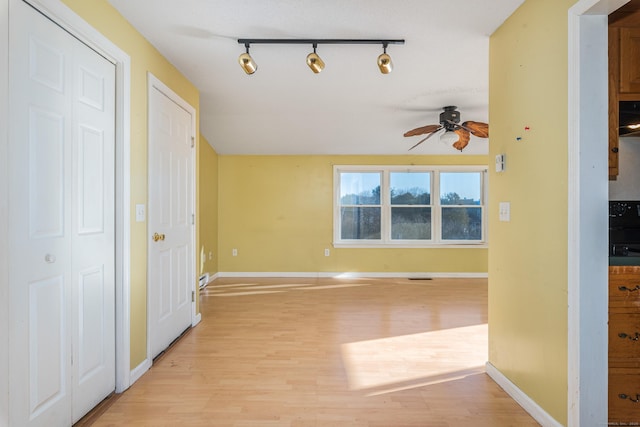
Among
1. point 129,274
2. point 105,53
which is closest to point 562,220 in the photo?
point 129,274

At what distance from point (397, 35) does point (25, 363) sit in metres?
2.82

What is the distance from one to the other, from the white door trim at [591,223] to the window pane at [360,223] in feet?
14.8

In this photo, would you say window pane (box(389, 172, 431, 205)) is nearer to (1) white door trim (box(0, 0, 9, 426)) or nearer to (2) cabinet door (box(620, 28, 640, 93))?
(2) cabinet door (box(620, 28, 640, 93))

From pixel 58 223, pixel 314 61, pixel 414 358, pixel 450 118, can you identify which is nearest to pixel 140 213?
pixel 58 223

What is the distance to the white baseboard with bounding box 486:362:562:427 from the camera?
181 centimetres

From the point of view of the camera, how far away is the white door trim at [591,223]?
62.9 inches

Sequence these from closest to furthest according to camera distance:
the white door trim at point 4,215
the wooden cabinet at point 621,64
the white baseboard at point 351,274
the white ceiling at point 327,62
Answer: the white door trim at point 4,215 < the wooden cabinet at point 621,64 < the white ceiling at point 327,62 < the white baseboard at point 351,274

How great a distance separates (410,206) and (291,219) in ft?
6.88

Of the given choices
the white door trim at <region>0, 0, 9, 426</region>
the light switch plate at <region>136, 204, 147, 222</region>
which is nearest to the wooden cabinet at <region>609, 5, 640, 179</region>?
the white door trim at <region>0, 0, 9, 426</region>

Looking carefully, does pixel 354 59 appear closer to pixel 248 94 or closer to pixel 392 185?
pixel 248 94

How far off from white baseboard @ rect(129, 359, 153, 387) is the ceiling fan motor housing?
3693 millimetres

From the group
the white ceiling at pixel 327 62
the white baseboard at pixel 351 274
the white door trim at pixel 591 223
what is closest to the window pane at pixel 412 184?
the white ceiling at pixel 327 62

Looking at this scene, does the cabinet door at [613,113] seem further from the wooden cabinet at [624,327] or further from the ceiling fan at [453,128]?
the ceiling fan at [453,128]

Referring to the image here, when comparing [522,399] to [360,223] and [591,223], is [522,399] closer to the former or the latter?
[591,223]
